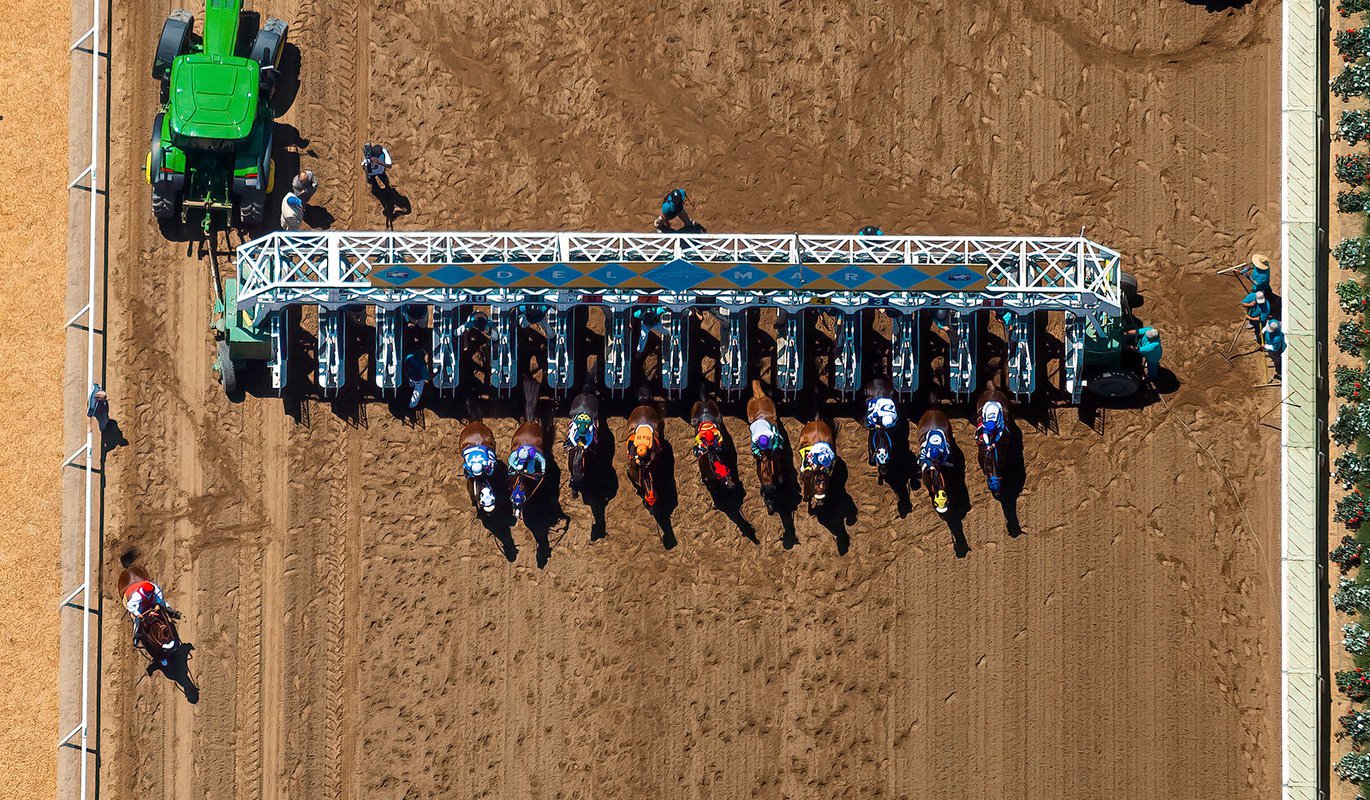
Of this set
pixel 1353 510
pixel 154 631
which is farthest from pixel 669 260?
pixel 1353 510

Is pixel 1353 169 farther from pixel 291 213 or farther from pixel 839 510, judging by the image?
pixel 291 213

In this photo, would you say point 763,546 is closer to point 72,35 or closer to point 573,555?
point 573,555

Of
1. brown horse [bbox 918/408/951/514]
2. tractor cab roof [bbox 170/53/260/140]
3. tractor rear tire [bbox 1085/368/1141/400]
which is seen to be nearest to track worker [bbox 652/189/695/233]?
brown horse [bbox 918/408/951/514]

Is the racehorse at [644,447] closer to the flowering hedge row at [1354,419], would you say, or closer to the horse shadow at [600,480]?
the horse shadow at [600,480]

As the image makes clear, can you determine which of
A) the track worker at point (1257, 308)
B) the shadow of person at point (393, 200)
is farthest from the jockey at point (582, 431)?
the track worker at point (1257, 308)

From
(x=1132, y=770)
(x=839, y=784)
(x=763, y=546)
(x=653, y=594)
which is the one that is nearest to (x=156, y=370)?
(x=653, y=594)

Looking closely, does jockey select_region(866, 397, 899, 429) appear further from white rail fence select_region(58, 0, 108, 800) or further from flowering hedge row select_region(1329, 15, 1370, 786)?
white rail fence select_region(58, 0, 108, 800)
